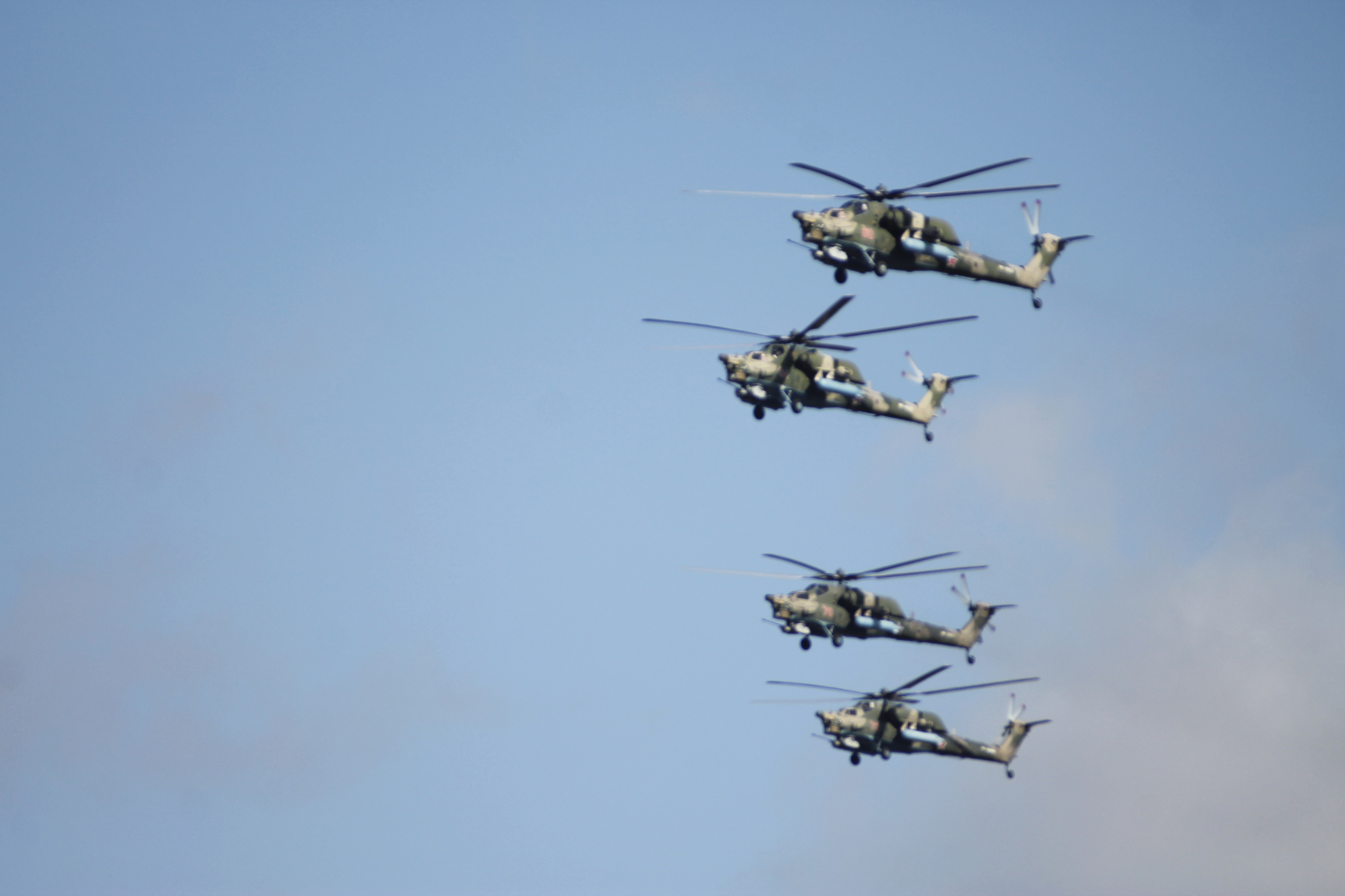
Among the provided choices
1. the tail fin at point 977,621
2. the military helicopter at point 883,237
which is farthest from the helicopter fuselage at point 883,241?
the tail fin at point 977,621

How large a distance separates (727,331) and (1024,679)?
28223 millimetres

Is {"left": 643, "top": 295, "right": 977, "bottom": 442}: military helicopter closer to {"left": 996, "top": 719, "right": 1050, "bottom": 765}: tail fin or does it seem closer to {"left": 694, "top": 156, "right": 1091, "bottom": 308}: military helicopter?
{"left": 694, "top": 156, "right": 1091, "bottom": 308}: military helicopter

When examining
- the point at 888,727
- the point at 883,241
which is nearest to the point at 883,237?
the point at 883,241

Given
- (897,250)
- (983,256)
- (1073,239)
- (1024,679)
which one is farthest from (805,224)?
(1024,679)

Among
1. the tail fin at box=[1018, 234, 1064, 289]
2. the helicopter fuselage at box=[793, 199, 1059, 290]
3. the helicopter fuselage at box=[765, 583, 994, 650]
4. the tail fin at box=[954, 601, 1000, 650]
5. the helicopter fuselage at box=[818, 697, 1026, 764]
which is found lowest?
the helicopter fuselage at box=[818, 697, 1026, 764]

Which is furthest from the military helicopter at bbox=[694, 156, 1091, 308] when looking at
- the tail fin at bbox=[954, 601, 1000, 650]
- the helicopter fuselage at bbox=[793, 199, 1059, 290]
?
the tail fin at bbox=[954, 601, 1000, 650]

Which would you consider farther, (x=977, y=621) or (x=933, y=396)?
(x=977, y=621)

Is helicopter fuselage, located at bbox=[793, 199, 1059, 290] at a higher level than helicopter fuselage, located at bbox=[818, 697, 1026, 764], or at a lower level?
higher

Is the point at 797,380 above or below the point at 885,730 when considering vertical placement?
above

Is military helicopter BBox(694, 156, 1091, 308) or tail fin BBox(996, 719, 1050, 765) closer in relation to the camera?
military helicopter BBox(694, 156, 1091, 308)

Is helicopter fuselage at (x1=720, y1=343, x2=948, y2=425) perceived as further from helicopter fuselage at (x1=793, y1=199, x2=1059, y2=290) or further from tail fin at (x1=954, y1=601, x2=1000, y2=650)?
tail fin at (x1=954, y1=601, x2=1000, y2=650)

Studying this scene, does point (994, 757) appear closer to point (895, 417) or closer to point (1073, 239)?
point (895, 417)

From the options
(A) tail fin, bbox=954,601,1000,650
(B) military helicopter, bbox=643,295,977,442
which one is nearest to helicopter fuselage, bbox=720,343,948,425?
(B) military helicopter, bbox=643,295,977,442

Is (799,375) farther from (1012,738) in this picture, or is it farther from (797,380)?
A: (1012,738)
